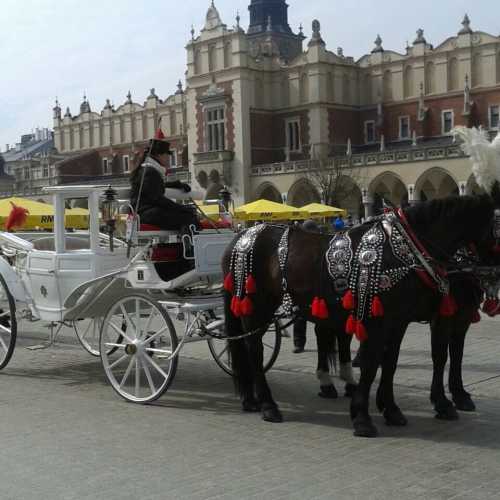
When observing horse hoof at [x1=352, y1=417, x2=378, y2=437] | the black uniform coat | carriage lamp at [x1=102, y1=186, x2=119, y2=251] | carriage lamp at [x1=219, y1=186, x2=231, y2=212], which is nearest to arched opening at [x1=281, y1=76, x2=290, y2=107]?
carriage lamp at [x1=219, y1=186, x2=231, y2=212]

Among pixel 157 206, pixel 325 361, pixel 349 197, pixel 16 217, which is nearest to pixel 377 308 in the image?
pixel 325 361

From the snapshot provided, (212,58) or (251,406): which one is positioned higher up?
(212,58)

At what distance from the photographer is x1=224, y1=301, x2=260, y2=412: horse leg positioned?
6.06 metres

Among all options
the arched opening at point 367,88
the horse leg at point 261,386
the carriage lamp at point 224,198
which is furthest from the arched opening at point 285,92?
the horse leg at point 261,386

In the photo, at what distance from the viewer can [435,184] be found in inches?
1570

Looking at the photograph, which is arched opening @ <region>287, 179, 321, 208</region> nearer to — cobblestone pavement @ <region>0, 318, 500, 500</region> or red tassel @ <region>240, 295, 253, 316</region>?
cobblestone pavement @ <region>0, 318, 500, 500</region>

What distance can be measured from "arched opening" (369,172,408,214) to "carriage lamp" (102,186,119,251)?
34.4m

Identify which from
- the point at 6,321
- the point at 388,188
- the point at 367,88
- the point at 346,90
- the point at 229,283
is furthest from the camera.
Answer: the point at 367,88

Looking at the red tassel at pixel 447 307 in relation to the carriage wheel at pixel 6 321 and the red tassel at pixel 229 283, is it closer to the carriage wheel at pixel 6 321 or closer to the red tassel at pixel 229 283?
the red tassel at pixel 229 283

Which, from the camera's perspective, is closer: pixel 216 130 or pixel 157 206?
pixel 157 206

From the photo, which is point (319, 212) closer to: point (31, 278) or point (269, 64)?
point (31, 278)

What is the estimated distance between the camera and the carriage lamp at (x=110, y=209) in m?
6.48

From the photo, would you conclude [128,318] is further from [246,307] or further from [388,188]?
[388,188]

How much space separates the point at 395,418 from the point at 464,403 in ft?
2.35
